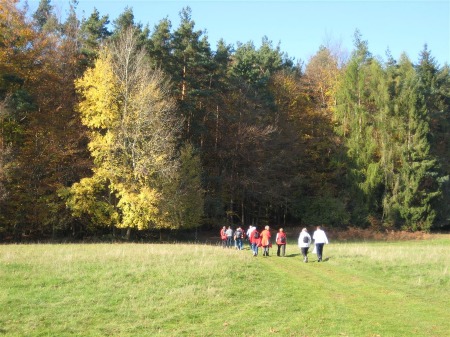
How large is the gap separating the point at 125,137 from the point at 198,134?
39.3 feet

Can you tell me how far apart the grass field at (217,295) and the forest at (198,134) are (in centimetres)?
1337

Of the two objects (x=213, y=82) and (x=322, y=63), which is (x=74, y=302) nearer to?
(x=213, y=82)

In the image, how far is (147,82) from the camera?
33938mm

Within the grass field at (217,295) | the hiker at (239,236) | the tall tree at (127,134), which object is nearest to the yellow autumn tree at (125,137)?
the tall tree at (127,134)

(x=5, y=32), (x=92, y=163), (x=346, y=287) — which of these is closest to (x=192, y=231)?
(x=92, y=163)

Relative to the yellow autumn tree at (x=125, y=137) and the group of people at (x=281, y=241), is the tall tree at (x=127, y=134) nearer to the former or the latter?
the yellow autumn tree at (x=125, y=137)

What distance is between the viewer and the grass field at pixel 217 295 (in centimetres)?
1159

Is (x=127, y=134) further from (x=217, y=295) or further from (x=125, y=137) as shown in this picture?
(x=217, y=295)

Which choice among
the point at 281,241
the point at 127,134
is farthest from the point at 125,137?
the point at 281,241

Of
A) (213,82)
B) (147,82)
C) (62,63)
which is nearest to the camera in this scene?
(147,82)

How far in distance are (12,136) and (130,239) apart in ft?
41.2

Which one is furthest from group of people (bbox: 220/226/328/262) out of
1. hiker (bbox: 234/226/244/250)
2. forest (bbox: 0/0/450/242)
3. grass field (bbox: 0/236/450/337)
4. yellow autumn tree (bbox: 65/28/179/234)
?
forest (bbox: 0/0/450/242)

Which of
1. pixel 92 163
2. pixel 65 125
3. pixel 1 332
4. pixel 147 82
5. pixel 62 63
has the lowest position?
pixel 1 332

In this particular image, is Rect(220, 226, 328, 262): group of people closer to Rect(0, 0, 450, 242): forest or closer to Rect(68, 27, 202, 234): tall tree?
Rect(68, 27, 202, 234): tall tree
